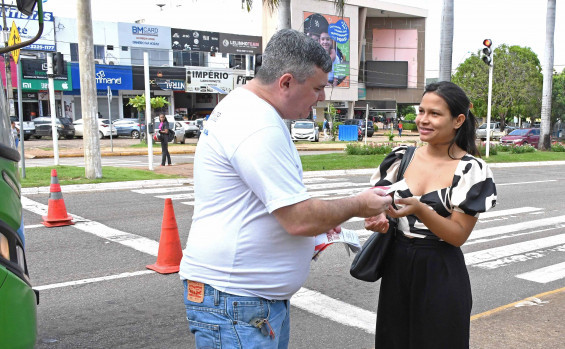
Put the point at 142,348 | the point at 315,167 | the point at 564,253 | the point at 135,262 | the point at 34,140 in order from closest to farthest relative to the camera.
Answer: the point at 142,348 < the point at 135,262 < the point at 564,253 < the point at 315,167 < the point at 34,140

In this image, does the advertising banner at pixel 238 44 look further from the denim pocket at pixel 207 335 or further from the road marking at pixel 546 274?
the denim pocket at pixel 207 335

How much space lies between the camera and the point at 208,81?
47.0 meters

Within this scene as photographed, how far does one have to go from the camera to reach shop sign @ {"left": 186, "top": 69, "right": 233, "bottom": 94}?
46188mm

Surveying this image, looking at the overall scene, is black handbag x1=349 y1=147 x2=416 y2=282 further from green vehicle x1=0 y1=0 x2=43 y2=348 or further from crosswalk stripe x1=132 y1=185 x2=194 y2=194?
crosswalk stripe x1=132 y1=185 x2=194 y2=194

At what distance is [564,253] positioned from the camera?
726 cm

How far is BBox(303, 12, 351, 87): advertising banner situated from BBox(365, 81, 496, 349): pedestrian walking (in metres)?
56.2

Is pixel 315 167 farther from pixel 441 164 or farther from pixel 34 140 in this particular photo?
pixel 34 140

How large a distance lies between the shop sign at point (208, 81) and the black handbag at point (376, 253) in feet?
146

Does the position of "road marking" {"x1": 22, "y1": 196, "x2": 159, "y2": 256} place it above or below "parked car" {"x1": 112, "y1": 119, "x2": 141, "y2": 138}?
below

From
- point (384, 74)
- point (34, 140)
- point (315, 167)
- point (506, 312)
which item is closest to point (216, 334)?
point (506, 312)

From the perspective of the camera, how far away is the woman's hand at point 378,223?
2.62 metres

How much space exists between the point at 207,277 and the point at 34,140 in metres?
34.9

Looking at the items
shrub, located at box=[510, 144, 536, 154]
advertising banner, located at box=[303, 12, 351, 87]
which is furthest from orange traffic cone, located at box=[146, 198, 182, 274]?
advertising banner, located at box=[303, 12, 351, 87]

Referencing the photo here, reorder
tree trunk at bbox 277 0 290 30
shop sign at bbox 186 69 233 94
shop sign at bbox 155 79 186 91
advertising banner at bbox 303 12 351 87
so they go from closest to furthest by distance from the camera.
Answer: tree trunk at bbox 277 0 290 30, shop sign at bbox 155 79 186 91, shop sign at bbox 186 69 233 94, advertising banner at bbox 303 12 351 87
